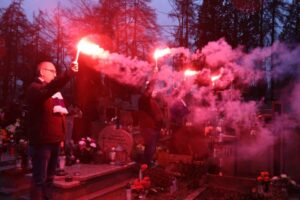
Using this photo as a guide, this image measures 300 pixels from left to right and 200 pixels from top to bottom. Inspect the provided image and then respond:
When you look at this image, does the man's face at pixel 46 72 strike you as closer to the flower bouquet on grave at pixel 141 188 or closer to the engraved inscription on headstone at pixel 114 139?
the flower bouquet on grave at pixel 141 188

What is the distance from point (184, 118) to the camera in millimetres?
11625

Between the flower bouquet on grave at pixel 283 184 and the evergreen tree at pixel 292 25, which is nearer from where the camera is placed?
the flower bouquet on grave at pixel 283 184

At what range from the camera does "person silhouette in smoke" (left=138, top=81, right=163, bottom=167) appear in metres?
9.68

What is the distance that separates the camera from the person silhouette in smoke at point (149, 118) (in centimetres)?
968

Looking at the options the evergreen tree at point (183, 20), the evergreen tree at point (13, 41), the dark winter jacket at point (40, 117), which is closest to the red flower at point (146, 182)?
the dark winter jacket at point (40, 117)

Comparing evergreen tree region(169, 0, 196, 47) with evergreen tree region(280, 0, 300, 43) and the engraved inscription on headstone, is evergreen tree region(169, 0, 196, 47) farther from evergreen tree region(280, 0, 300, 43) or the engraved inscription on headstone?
the engraved inscription on headstone

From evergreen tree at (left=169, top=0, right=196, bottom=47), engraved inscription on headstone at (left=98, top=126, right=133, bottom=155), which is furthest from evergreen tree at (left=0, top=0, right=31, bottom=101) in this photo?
engraved inscription on headstone at (left=98, top=126, right=133, bottom=155)

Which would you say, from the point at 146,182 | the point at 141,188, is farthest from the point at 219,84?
the point at 141,188

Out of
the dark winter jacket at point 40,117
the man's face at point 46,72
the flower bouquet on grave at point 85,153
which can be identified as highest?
the man's face at point 46,72

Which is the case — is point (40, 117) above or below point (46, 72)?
below

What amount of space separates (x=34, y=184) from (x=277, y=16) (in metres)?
20.7

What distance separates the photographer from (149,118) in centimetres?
983

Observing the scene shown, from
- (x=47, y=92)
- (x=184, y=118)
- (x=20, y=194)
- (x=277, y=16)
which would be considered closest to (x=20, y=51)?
(x=277, y=16)

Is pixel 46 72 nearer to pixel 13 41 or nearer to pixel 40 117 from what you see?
pixel 40 117
